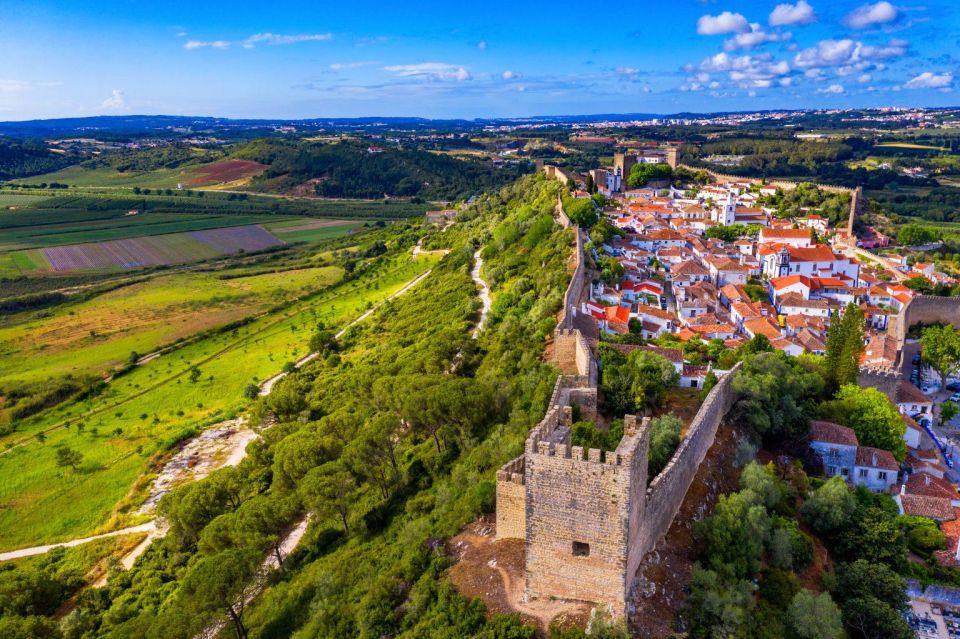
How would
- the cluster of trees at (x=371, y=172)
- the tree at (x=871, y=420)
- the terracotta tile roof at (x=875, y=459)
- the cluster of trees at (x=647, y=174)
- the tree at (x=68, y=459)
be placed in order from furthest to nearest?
the cluster of trees at (x=371, y=172)
the cluster of trees at (x=647, y=174)
the tree at (x=68, y=459)
the tree at (x=871, y=420)
the terracotta tile roof at (x=875, y=459)

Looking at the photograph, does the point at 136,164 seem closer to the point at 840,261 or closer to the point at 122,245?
the point at 122,245

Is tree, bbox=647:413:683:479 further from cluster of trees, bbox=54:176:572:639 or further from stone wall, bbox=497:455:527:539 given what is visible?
cluster of trees, bbox=54:176:572:639

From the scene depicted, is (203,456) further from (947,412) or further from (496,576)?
(947,412)

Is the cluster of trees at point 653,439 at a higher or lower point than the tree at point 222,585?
higher

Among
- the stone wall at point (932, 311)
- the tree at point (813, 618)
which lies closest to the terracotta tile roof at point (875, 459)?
the tree at point (813, 618)

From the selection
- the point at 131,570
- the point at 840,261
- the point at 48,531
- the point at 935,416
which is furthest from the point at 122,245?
the point at 935,416

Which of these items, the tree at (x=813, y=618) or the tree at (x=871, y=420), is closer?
the tree at (x=813, y=618)

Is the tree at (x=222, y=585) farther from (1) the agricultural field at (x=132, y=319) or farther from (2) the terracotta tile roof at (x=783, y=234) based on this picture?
(2) the terracotta tile roof at (x=783, y=234)
